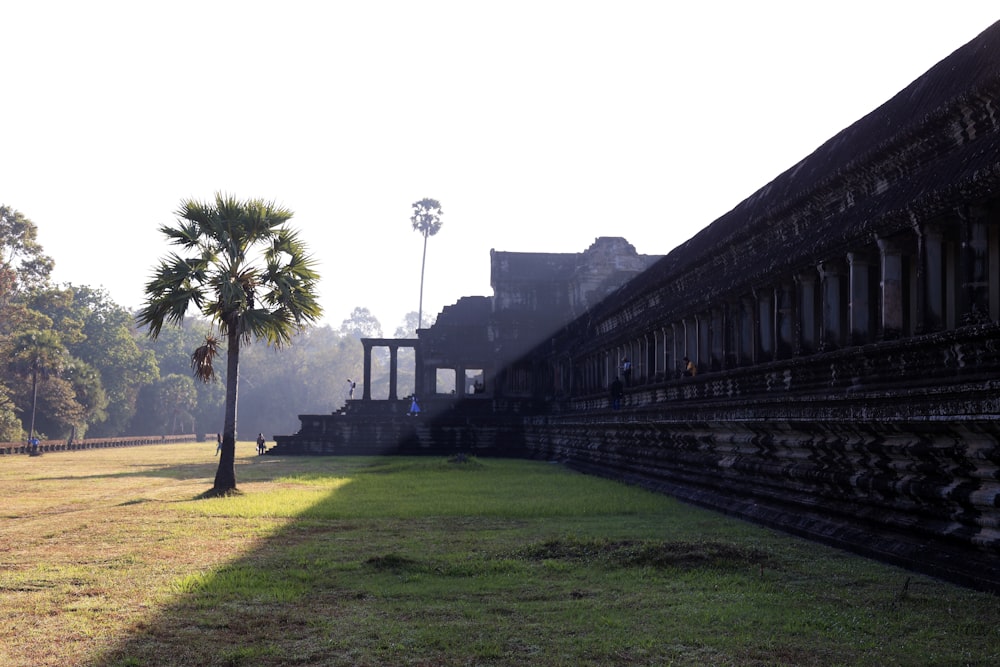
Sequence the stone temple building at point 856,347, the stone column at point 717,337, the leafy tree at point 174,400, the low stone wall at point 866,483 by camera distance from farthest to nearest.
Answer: the leafy tree at point 174,400 < the stone column at point 717,337 < the stone temple building at point 856,347 < the low stone wall at point 866,483

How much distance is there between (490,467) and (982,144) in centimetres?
2042

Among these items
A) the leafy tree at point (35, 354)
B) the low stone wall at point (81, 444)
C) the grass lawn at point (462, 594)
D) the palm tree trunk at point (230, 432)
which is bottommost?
the grass lawn at point (462, 594)

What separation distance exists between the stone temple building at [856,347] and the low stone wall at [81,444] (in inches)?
1439

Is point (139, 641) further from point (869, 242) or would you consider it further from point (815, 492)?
point (869, 242)

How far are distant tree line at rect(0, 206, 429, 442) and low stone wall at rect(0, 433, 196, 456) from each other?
1.85 meters

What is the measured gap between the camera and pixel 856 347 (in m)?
11.3

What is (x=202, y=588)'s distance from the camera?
8.41 m

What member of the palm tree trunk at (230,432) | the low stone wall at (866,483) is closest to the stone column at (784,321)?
the low stone wall at (866,483)

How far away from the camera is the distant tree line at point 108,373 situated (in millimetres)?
58594

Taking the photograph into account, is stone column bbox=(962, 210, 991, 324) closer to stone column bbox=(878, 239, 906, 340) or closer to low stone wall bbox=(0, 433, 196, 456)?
stone column bbox=(878, 239, 906, 340)

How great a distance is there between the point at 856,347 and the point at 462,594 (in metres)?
5.66

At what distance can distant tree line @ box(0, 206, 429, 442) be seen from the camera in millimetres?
58594

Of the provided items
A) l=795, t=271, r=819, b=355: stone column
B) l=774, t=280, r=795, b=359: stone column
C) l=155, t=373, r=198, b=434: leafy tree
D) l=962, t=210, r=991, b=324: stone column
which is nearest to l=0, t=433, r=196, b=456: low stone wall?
l=155, t=373, r=198, b=434: leafy tree

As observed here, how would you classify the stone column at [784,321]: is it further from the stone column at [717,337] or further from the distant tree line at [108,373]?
the distant tree line at [108,373]
